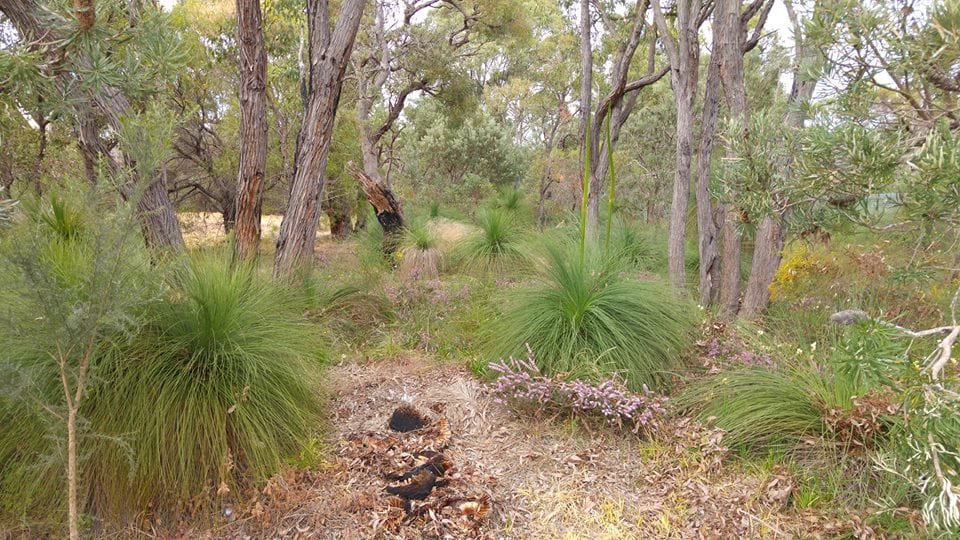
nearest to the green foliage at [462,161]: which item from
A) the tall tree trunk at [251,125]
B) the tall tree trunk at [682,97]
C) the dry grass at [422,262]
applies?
the dry grass at [422,262]

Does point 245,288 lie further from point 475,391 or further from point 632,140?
point 632,140

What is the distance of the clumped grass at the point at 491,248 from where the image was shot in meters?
6.63

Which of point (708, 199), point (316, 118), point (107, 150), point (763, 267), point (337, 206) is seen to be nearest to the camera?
point (107, 150)

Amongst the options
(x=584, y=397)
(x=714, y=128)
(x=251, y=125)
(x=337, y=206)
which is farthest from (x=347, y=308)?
(x=337, y=206)

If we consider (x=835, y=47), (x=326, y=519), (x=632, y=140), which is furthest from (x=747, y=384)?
(x=632, y=140)

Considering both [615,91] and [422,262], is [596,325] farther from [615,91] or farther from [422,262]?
[422,262]

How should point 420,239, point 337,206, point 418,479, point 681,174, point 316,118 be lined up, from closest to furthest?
point 418,479 < point 316,118 < point 681,174 < point 420,239 < point 337,206

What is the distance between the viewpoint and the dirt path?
2119 millimetres

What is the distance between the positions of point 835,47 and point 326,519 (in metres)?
2.61

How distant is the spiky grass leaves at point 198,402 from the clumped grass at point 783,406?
2.14 meters

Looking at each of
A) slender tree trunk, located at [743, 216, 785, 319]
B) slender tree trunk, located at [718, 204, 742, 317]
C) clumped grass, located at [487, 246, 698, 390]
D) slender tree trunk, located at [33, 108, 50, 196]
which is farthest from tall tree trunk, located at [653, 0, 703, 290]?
slender tree trunk, located at [33, 108, 50, 196]

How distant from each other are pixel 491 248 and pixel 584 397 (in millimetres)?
4392

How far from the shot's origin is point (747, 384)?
8.88 ft

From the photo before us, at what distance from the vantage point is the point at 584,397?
2.63m
